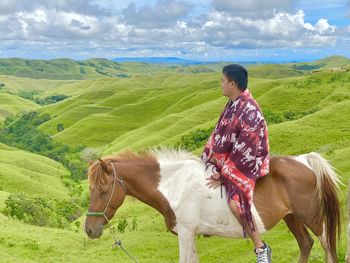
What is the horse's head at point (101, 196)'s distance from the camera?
8.91m

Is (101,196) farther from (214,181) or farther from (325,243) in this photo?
(325,243)

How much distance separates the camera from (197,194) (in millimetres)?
8938

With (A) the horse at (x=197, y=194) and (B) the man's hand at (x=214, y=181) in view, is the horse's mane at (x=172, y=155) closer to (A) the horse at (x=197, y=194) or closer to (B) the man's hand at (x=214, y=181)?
(A) the horse at (x=197, y=194)

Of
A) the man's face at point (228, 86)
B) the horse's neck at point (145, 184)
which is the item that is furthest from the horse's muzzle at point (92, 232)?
the man's face at point (228, 86)

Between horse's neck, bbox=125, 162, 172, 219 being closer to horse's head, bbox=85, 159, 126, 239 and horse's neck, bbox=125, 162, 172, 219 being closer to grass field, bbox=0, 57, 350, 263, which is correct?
horse's head, bbox=85, 159, 126, 239

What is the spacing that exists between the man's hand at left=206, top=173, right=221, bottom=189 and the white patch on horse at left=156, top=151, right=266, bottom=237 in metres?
0.08

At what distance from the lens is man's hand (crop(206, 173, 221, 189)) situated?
354 inches

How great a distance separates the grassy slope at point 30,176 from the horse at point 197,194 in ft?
238

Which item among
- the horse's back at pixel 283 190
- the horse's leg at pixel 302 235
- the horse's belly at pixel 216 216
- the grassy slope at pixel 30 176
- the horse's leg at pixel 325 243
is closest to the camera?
the horse's belly at pixel 216 216

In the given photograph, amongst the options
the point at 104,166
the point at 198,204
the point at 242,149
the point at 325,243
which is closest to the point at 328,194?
the point at 325,243

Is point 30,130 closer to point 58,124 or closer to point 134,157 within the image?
point 58,124

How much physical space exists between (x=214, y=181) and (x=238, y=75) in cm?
224

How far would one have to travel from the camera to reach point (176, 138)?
10150 centimetres

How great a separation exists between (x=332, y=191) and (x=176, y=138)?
301 ft
